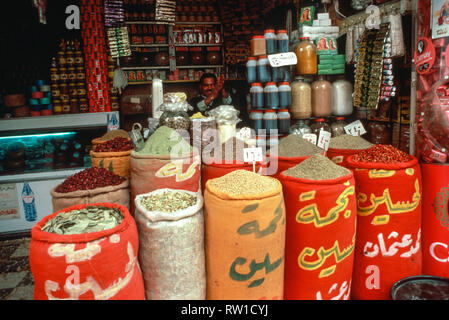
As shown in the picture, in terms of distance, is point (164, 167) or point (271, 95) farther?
point (271, 95)

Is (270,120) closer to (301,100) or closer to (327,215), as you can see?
(301,100)

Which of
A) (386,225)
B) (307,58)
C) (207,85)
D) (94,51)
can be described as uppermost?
(94,51)

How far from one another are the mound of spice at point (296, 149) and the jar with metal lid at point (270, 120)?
70 cm

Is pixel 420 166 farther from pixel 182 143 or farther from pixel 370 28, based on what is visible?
pixel 182 143

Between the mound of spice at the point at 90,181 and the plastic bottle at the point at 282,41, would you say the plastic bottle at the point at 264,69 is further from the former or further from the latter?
the mound of spice at the point at 90,181

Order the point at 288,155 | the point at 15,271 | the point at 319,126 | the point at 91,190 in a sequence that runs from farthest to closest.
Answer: the point at 319,126 < the point at 15,271 < the point at 288,155 < the point at 91,190

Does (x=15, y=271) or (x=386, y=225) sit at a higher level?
(x=386, y=225)

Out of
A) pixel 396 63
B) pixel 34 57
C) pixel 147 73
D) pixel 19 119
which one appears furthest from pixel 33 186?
pixel 396 63

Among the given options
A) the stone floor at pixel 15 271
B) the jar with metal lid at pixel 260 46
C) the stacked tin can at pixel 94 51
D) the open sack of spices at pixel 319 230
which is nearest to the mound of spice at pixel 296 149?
the open sack of spices at pixel 319 230

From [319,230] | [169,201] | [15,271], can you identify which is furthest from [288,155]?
[15,271]

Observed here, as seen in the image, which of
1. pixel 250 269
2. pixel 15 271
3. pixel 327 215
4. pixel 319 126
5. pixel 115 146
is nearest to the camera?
pixel 250 269

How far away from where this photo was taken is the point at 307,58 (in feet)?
9.12

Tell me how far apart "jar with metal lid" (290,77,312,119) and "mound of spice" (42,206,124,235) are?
1843mm

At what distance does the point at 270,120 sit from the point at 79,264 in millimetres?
1894
